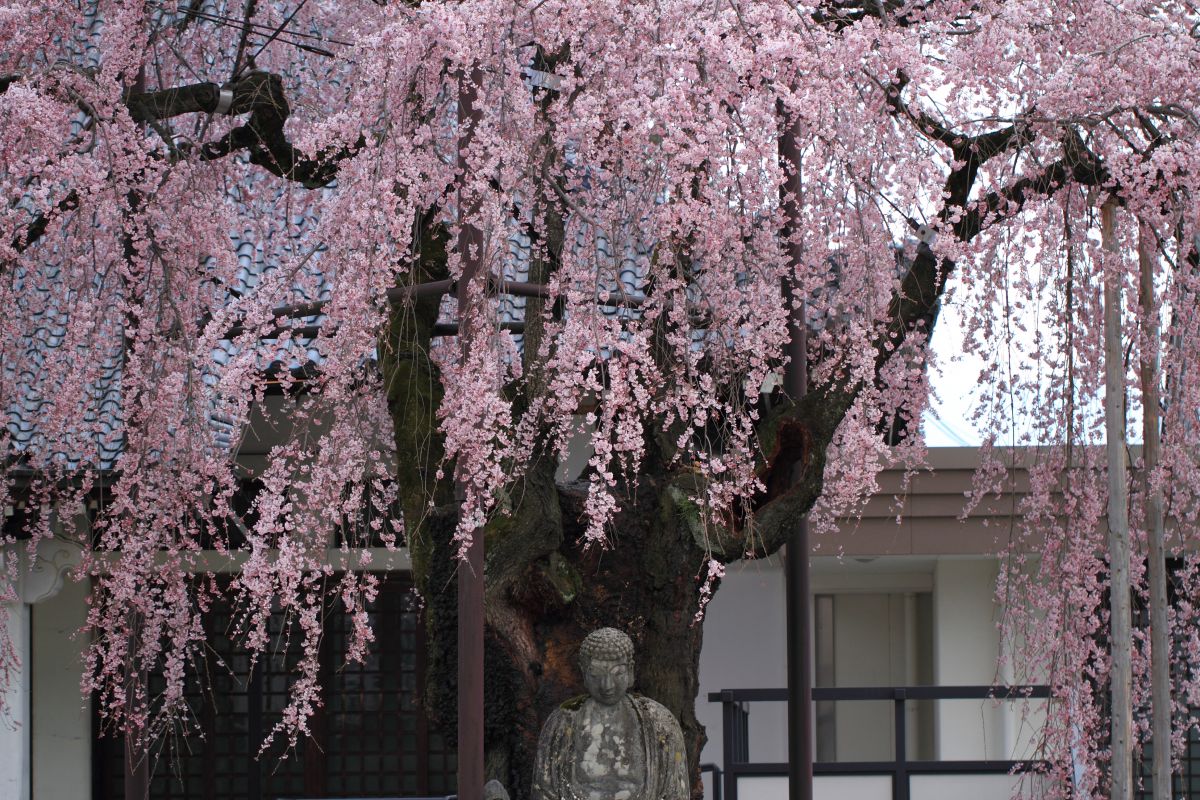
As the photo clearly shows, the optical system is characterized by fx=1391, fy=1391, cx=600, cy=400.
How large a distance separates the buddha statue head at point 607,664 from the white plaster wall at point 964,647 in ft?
18.6

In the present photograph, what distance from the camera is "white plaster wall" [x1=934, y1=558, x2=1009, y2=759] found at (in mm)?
10812

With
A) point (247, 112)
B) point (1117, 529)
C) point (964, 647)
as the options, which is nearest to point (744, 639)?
point (964, 647)

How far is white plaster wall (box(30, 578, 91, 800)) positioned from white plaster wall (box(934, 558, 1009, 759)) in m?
6.61

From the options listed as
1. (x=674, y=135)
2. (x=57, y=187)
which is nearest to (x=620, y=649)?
(x=674, y=135)

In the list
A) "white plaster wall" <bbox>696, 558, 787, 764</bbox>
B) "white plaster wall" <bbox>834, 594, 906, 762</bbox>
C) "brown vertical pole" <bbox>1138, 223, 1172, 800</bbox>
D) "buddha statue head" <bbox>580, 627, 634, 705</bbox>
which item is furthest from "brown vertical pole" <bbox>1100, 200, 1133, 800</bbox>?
"white plaster wall" <bbox>834, 594, 906, 762</bbox>

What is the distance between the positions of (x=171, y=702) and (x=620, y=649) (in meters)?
2.81

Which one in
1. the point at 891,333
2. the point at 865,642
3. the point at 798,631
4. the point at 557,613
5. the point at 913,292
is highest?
the point at 913,292

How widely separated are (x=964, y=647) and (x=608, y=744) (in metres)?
5.79

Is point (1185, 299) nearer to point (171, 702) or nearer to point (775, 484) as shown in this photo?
point (775, 484)

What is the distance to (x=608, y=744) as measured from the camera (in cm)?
590

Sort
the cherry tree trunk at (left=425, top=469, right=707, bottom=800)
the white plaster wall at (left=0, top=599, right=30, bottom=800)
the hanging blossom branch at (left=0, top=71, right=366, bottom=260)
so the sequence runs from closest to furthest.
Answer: the cherry tree trunk at (left=425, top=469, right=707, bottom=800), the hanging blossom branch at (left=0, top=71, right=366, bottom=260), the white plaster wall at (left=0, top=599, right=30, bottom=800)

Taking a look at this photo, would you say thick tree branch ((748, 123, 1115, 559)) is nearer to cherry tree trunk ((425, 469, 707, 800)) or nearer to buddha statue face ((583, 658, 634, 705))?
cherry tree trunk ((425, 469, 707, 800))

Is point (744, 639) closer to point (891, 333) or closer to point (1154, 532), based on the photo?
point (1154, 532)

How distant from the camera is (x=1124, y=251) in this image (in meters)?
6.64
